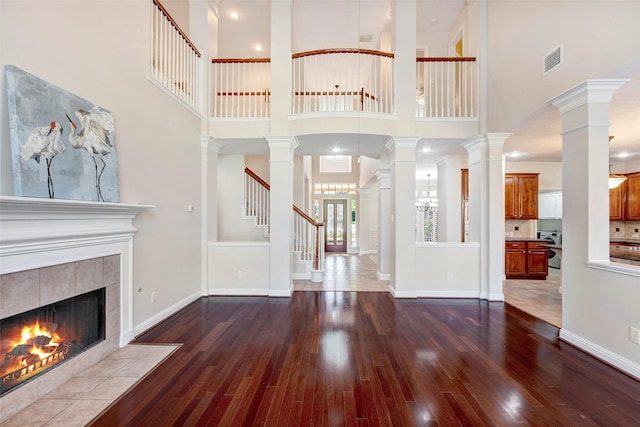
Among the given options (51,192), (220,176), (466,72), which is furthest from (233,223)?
(466,72)

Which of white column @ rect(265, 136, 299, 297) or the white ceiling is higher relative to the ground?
the white ceiling

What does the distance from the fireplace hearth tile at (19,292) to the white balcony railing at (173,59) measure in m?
2.44

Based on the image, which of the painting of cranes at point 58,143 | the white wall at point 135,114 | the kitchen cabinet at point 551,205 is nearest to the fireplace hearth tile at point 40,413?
the white wall at point 135,114

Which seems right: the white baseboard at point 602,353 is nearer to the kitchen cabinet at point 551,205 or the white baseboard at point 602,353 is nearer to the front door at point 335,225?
the kitchen cabinet at point 551,205

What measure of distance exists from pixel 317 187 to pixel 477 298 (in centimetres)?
769

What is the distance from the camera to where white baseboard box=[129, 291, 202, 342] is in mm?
2985

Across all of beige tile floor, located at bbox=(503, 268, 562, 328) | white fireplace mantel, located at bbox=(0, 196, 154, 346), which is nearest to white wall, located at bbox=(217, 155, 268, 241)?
white fireplace mantel, located at bbox=(0, 196, 154, 346)

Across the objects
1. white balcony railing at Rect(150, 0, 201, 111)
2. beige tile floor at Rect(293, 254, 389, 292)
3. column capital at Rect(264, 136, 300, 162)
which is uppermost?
white balcony railing at Rect(150, 0, 201, 111)

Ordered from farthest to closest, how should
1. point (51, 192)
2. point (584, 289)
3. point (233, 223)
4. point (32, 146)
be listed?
point (233, 223), point (584, 289), point (51, 192), point (32, 146)

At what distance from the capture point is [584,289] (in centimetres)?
270

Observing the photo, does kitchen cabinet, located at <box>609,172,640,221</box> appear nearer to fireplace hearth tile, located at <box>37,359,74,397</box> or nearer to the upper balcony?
the upper balcony

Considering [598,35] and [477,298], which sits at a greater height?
[598,35]

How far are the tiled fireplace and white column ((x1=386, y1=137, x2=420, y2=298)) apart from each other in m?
3.54

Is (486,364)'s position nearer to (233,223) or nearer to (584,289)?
(584,289)
